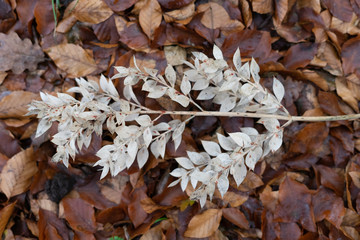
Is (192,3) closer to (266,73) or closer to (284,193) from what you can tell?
(266,73)

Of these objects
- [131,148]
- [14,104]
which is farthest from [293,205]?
[14,104]

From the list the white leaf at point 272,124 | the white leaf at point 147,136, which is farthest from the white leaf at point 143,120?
the white leaf at point 272,124

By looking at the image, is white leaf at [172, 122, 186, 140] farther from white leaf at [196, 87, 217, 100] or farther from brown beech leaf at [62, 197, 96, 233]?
brown beech leaf at [62, 197, 96, 233]

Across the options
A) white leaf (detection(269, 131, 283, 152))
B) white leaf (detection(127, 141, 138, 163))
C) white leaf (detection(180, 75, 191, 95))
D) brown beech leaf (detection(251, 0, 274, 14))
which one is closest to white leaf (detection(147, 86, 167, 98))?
white leaf (detection(180, 75, 191, 95))

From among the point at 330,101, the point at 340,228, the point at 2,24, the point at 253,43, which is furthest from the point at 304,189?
the point at 2,24

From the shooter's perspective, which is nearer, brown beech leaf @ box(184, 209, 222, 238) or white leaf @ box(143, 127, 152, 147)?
white leaf @ box(143, 127, 152, 147)

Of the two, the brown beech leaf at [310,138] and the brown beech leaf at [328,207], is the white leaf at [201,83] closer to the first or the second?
the brown beech leaf at [310,138]
